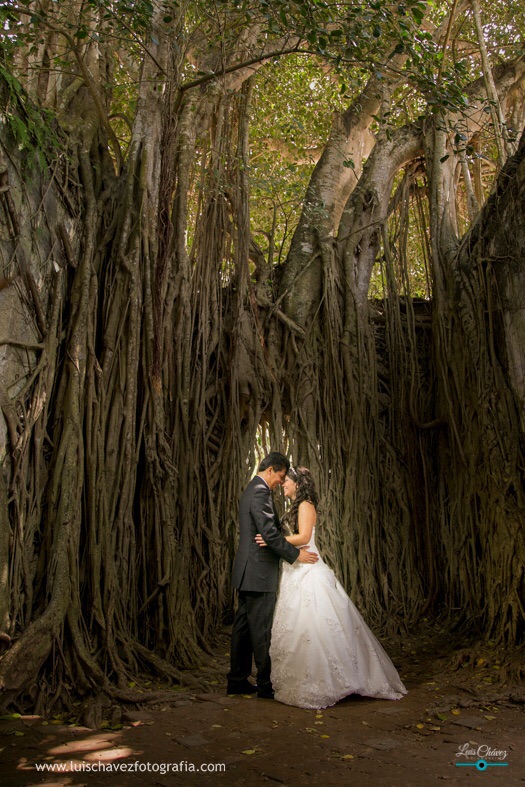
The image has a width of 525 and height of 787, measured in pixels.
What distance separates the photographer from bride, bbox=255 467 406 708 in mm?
2975

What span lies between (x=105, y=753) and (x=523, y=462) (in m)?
2.57

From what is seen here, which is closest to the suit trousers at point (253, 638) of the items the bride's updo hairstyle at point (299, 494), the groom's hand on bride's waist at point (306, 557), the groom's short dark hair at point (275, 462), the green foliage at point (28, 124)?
the groom's hand on bride's waist at point (306, 557)

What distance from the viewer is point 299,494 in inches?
131

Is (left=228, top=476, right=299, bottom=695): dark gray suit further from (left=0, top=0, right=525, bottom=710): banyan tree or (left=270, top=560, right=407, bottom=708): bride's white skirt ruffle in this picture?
(left=0, top=0, right=525, bottom=710): banyan tree

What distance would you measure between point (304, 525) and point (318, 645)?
0.54 metres

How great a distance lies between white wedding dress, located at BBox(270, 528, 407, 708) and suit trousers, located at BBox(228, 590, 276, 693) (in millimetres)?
43

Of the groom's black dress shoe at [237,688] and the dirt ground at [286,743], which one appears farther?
the groom's black dress shoe at [237,688]

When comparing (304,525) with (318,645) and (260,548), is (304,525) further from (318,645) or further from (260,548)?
(318,645)

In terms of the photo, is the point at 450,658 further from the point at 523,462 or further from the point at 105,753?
the point at 105,753

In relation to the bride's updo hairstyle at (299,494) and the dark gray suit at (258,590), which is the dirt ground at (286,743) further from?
the bride's updo hairstyle at (299,494)

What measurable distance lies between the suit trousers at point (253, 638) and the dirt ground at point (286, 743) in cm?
11

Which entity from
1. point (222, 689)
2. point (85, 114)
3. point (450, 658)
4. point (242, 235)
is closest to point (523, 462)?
point (450, 658)

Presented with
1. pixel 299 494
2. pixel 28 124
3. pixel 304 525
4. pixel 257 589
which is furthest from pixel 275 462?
pixel 28 124

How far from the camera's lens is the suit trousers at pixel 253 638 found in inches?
123
